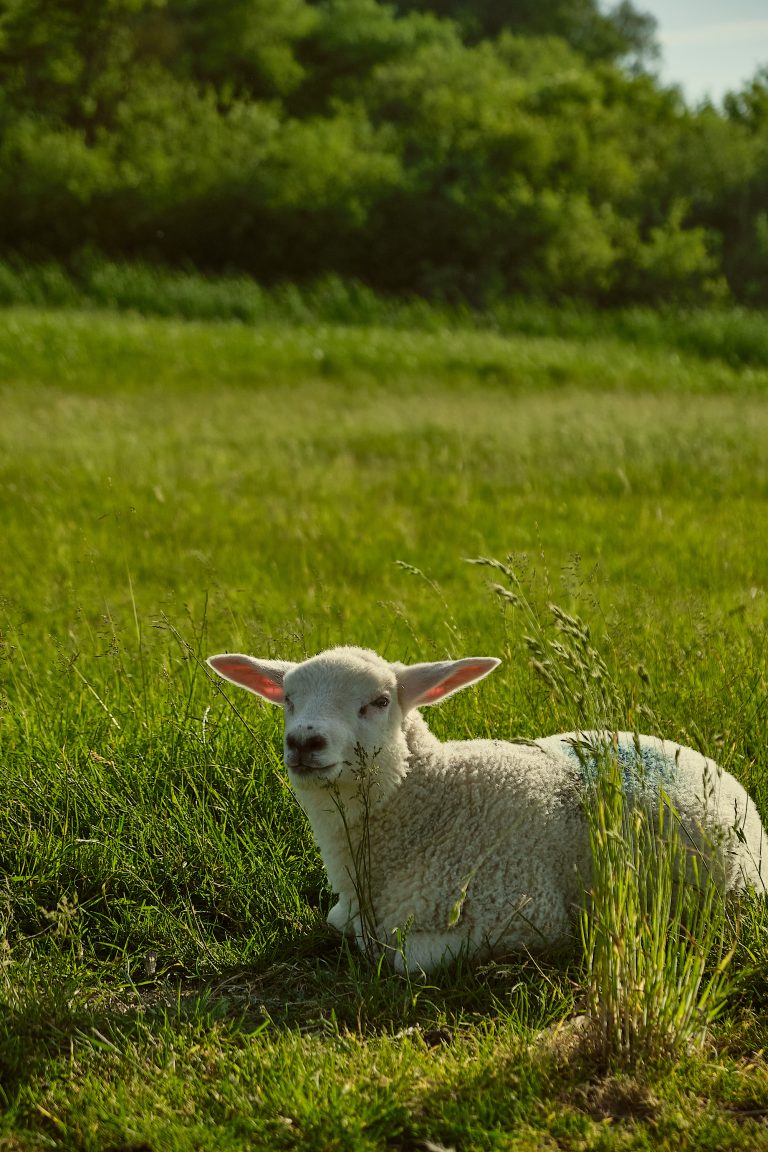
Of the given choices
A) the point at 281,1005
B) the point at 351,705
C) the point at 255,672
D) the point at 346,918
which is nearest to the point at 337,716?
the point at 351,705

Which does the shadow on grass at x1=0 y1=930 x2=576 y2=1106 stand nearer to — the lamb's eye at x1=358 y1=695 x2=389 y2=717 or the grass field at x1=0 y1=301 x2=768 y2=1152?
the grass field at x1=0 y1=301 x2=768 y2=1152

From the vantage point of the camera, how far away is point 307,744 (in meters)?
3.10

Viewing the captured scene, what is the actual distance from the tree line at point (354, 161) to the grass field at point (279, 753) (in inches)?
Result: 572

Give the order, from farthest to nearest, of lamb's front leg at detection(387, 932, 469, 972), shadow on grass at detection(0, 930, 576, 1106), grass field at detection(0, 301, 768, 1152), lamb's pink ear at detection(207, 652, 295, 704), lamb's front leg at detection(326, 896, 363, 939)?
lamb's pink ear at detection(207, 652, 295, 704) < lamb's front leg at detection(326, 896, 363, 939) < lamb's front leg at detection(387, 932, 469, 972) < shadow on grass at detection(0, 930, 576, 1106) < grass field at detection(0, 301, 768, 1152)

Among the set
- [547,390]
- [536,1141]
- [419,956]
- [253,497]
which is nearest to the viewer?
[536,1141]

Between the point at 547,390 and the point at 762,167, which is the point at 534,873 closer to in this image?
the point at 547,390

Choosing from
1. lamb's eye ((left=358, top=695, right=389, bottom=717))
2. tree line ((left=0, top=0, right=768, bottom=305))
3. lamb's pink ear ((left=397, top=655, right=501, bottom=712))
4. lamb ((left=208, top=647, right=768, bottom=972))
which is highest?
→ tree line ((left=0, top=0, right=768, bottom=305))

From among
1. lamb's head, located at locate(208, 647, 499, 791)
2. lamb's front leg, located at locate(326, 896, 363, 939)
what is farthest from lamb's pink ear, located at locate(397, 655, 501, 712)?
lamb's front leg, located at locate(326, 896, 363, 939)

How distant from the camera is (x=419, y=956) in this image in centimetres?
328

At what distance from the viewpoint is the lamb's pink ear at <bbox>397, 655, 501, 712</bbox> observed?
11.0ft

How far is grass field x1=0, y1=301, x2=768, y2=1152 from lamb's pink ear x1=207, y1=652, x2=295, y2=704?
39 cm

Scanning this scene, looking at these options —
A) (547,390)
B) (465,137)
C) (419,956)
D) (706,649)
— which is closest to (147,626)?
(706,649)

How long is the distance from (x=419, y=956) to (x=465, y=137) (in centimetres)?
2363

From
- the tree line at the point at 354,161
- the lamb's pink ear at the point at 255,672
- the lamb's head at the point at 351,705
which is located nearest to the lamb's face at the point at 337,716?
the lamb's head at the point at 351,705
